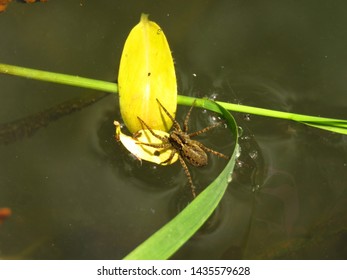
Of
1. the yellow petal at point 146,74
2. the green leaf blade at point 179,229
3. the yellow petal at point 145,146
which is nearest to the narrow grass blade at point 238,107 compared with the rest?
the yellow petal at point 146,74

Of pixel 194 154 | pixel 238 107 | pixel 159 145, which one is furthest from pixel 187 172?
pixel 238 107

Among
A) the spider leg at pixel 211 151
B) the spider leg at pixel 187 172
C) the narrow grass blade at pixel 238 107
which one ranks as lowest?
the spider leg at pixel 187 172

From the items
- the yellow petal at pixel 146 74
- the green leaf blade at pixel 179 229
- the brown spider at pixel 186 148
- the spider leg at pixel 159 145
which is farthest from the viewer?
the brown spider at pixel 186 148

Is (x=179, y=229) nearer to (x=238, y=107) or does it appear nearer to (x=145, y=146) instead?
(x=145, y=146)

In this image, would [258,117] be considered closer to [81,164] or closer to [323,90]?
[323,90]

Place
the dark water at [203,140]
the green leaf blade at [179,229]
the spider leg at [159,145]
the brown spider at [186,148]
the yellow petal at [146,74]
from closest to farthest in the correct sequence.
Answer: the green leaf blade at [179,229], the yellow petal at [146,74], the spider leg at [159,145], the brown spider at [186,148], the dark water at [203,140]

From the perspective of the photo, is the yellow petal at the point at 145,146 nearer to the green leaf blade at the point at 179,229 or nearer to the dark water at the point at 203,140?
the dark water at the point at 203,140

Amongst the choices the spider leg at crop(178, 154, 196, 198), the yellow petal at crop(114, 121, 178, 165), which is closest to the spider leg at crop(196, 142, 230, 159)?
the spider leg at crop(178, 154, 196, 198)

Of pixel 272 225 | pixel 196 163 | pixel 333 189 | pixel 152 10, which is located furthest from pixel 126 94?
pixel 333 189
